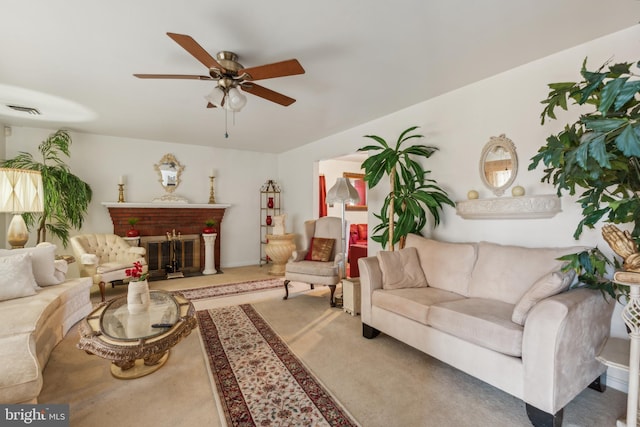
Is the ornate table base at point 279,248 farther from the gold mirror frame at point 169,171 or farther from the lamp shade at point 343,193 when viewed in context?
the gold mirror frame at point 169,171

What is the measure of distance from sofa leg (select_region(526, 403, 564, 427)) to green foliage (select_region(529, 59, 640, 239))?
1086 millimetres

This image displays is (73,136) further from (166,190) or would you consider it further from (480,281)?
(480,281)

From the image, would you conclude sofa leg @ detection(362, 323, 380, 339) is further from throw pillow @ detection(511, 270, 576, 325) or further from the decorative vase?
the decorative vase

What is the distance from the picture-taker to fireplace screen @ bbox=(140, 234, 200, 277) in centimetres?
544

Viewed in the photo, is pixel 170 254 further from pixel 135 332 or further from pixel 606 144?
pixel 606 144

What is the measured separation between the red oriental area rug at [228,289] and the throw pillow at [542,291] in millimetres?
3434

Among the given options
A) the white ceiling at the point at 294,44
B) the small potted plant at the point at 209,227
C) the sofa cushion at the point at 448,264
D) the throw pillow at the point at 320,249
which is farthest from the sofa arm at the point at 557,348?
the small potted plant at the point at 209,227

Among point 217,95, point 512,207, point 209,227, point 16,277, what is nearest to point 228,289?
point 209,227

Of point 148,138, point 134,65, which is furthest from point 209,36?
point 148,138

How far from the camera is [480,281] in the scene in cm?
254

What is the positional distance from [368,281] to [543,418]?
1501 mm

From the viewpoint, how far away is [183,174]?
19.1ft

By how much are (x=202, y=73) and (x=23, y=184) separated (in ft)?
6.15

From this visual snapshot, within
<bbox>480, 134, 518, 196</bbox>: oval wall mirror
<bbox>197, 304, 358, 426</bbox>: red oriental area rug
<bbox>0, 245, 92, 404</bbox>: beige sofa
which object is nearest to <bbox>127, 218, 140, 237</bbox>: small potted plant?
<bbox>0, 245, 92, 404</bbox>: beige sofa
